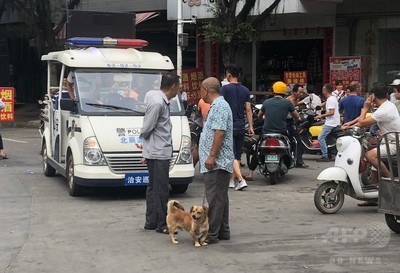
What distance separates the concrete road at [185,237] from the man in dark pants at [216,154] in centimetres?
35

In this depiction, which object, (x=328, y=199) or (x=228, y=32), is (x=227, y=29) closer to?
(x=228, y=32)

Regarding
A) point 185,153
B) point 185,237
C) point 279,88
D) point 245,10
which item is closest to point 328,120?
point 279,88

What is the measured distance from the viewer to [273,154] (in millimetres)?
11094

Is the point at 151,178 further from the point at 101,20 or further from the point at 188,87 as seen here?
the point at 188,87

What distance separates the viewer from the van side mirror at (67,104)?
1005 centimetres

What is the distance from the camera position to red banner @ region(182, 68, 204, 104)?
2452cm

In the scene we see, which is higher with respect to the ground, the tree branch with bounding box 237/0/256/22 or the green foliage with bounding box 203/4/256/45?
the tree branch with bounding box 237/0/256/22

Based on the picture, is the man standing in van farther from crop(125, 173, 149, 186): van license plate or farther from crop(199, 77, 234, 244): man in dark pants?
crop(125, 173, 149, 186): van license plate

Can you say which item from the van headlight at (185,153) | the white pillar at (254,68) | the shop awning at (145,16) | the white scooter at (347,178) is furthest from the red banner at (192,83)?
the white scooter at (347,178)

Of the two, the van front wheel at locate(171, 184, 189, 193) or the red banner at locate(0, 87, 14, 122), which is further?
the red banner at locate(0, 87, 14, 122)

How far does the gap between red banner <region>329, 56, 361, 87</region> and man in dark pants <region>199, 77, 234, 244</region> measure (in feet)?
45.0

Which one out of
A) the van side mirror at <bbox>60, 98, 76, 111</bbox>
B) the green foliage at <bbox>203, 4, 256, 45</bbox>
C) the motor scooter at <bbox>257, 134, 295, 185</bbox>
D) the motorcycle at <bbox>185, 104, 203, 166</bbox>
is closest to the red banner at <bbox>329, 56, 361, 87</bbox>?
the green foliage at <bbox>203, 4, 256, 45</bbox>

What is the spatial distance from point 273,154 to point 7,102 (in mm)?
14635

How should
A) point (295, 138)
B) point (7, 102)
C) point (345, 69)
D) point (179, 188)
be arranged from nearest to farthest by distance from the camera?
1. point (179, 188)
2. point (295, 138)
3. point (345, 69)
4. point (7, 102)
